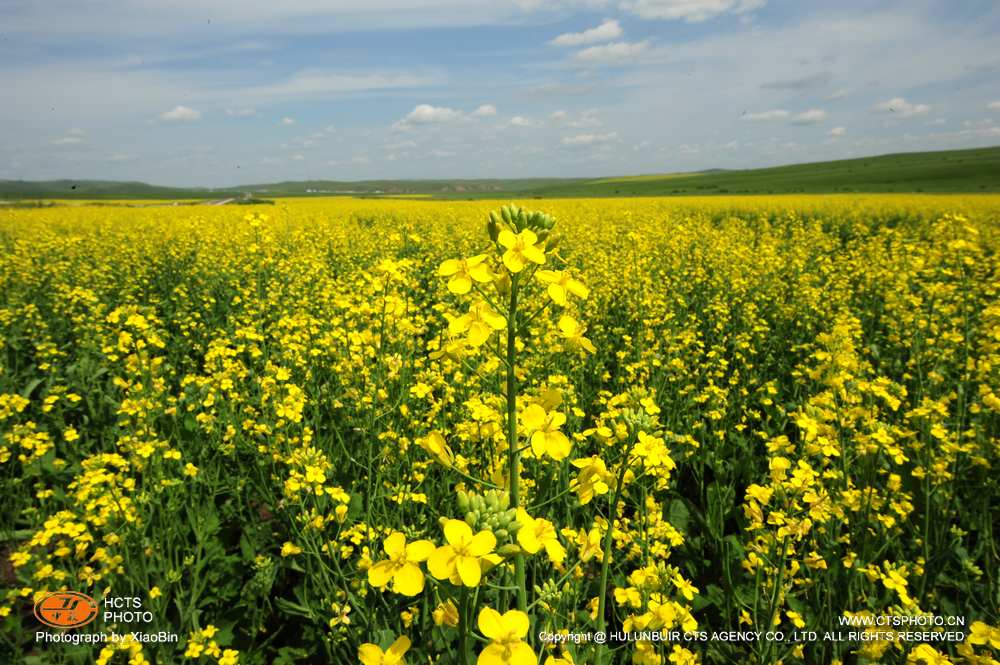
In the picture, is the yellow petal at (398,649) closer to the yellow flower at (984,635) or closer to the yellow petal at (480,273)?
the yellow petal at (480,273)

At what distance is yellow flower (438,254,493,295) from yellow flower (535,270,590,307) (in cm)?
18

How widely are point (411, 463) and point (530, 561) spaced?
1029mm

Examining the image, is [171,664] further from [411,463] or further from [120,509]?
[411,463]

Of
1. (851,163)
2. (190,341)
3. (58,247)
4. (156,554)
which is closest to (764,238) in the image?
(190,341)

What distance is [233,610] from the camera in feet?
9.09

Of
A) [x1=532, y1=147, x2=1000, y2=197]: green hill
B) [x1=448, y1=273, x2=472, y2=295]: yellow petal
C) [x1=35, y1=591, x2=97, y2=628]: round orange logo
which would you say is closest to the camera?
[x1=448, y1=273, x2=472, y2=295]: yellow petal

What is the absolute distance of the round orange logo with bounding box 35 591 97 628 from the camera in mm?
2383

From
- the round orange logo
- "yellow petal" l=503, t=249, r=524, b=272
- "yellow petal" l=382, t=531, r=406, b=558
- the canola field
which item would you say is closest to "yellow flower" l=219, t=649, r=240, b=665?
the canola field

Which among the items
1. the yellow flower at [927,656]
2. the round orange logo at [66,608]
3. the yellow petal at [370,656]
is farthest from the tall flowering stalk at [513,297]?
the round orange logo at [66,608]

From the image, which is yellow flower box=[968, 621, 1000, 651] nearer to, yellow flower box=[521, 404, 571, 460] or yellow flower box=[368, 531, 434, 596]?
yellow flower box=[521, 404, 571, 460]

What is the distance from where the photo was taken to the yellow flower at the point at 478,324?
1.44m

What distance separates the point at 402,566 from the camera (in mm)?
1146

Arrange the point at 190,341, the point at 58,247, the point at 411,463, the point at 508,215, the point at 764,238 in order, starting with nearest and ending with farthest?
1. the point at 508,215
2. the point at 411,463
3. the point at 190,341
4. the point at 58,247
5. the point at 764,238

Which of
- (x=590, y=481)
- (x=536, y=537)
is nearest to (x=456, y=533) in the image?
(x=536, y=537)
